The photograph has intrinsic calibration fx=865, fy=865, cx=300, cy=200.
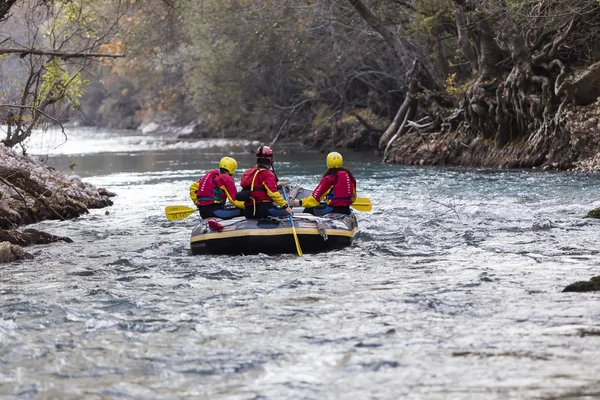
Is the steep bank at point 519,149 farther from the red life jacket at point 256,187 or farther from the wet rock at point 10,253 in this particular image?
the wet rock at point 10,253

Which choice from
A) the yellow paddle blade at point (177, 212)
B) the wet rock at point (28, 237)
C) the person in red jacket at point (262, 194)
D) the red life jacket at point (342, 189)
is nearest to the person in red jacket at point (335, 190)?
the red life jacket at point (342, 189)

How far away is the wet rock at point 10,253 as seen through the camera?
1111 centimetres

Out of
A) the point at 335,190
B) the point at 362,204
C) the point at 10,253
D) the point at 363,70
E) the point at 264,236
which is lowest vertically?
the point at 10,253

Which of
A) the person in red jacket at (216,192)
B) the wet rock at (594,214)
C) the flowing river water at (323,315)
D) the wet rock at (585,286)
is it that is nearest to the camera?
the flowing river water at (323,315)

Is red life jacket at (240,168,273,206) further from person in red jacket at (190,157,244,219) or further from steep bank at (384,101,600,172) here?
steep bank at (384,101,600,172)

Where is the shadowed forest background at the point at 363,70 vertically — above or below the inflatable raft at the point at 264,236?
above

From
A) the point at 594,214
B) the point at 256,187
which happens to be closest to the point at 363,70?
the point at 594,214

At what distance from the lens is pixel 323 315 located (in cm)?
760

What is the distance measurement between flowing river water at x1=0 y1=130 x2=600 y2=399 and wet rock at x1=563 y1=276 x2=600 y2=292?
171mm

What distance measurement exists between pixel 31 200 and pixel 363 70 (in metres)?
22.0

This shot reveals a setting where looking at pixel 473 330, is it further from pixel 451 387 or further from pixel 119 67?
pixel 119 67

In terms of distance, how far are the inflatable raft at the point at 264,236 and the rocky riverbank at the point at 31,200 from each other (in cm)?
252

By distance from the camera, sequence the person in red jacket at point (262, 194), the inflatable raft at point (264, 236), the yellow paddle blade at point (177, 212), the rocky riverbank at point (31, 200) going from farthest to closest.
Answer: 1. the yellow paddle blade at point (177, 212)
2. the rocky riverbank at point (31, 200)
3. the person in red jacket at point (262, 194)
4. the inflatable raft at point (264, 236)

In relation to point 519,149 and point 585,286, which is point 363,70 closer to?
point 519,149
